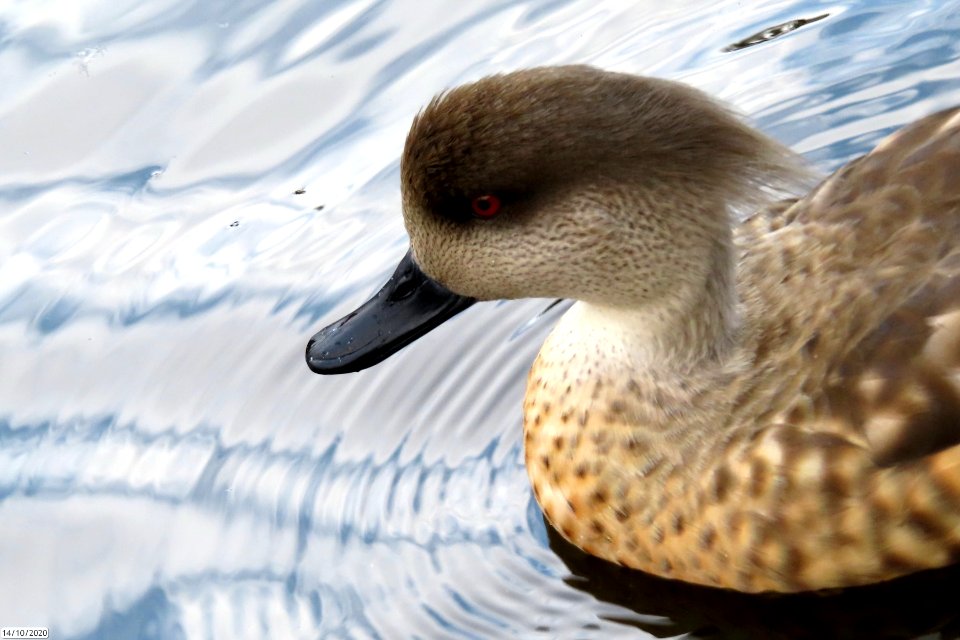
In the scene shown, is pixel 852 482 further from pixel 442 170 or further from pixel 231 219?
pixel 231 219

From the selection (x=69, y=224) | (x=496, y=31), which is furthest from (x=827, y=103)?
(x=69, y=224)

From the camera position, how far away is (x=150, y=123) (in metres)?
6.38

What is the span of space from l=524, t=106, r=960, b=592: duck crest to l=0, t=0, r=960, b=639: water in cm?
18

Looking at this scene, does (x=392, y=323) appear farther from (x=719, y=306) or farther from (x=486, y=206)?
(x=719, y=306)

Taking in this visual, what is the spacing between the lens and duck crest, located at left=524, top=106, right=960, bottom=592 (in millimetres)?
3891

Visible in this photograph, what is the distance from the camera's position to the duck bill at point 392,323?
4270mm

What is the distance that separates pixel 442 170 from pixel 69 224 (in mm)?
2628

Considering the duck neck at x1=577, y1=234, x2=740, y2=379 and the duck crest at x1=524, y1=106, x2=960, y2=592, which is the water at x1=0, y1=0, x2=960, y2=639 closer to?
the duck crest at x1=524, y1=106, x2=960, y2=592

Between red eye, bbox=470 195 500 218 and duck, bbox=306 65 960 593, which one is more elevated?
red eye, bbox=470 195 500 218

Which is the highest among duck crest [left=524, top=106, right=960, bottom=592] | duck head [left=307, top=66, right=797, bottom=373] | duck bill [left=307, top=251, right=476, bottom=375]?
duck head [left=307, top=66, right=797, bottom=373]

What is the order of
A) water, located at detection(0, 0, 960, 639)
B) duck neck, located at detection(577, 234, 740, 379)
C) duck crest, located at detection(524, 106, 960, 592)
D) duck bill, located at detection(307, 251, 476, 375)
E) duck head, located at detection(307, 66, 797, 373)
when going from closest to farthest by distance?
duck head, located at detection(307, 66, 797, 373) → duck crest, located at detection(524, 106, 960, 592) → duck neck, located at detection(577, 234, 740, 379) → duck bill, located at detection(307, 251, 476, 375) → water, located at detection(0, 0, 960, 639)

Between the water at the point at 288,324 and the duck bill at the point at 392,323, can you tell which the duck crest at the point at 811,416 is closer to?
the water at the point at 288,324

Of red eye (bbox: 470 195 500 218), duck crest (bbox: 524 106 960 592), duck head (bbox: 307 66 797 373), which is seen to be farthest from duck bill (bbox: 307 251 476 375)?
duck crest (bbox: 524 106 960 592)

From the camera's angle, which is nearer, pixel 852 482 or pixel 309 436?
pixel 852 482
